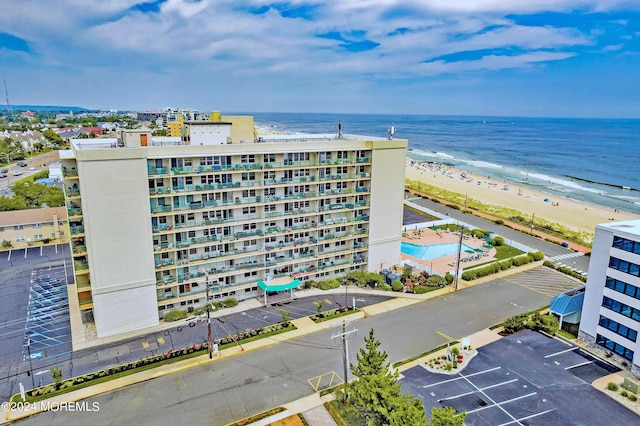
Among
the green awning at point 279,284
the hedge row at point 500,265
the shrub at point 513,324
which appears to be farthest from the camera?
the hedge row at point 500,265

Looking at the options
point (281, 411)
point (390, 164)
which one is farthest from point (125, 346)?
point (390, 164)

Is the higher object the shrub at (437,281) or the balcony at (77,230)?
the balcony at (77,230)

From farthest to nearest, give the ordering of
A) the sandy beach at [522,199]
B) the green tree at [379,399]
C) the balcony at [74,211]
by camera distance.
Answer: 1. the sandy beach at [522,199]
2. the balcony at [74,211]
3. the green tree at [379,399]

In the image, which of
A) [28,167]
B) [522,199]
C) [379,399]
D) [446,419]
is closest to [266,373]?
[379,399]

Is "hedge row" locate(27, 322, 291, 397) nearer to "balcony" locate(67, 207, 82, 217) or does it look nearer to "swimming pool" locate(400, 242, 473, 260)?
"balcony" locate(67, 207, 82, 217)

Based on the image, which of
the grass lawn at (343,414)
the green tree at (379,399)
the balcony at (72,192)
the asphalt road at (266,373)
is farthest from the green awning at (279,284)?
the balcony at (72,192)

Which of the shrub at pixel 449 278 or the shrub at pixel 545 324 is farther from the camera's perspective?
the shrub at pixel 449 278

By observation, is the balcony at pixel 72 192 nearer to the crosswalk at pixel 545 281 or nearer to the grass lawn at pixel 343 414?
the grass lawn at pixel 343 414

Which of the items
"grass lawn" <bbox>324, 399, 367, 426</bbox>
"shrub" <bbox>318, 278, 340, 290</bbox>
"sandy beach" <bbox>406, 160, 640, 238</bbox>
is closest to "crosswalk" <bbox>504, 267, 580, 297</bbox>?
"shrub" <bbox>318, 278, 340, 290</bbox>
